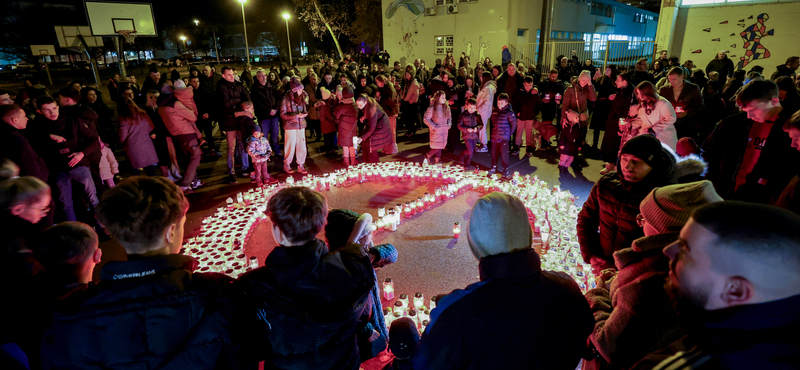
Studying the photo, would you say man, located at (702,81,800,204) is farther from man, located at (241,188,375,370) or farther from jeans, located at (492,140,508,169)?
man, located at (241,188,375,370)

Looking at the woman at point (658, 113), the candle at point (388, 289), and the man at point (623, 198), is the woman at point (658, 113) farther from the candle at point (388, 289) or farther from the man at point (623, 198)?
the candle at point (388, 289)

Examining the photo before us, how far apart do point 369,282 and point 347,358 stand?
498 millimetres

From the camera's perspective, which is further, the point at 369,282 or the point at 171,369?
the point at 369,282

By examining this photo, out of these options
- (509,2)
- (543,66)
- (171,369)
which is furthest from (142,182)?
(509,2)

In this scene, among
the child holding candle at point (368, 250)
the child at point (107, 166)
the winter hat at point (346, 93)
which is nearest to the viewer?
the child holding candle at point (368, 250)

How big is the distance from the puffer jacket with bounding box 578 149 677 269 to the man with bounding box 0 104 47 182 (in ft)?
19.3

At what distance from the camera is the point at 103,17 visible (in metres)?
16.8

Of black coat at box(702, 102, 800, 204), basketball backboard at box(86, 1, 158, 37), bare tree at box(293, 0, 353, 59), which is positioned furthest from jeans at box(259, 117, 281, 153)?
bare tree at box(293, 0, 353, 59)

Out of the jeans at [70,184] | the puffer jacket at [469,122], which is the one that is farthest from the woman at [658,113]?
the jeans at [70,184]

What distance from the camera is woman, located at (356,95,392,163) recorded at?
7.52m

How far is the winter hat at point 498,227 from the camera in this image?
157 cm

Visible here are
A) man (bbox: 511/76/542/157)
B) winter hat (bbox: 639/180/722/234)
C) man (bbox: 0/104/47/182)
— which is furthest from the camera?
man (bbox: 511/76/542/157)

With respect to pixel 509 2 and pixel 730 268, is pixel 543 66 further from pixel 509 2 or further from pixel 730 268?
pixel 730 268

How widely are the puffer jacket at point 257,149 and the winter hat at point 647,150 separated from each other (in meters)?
5.94
